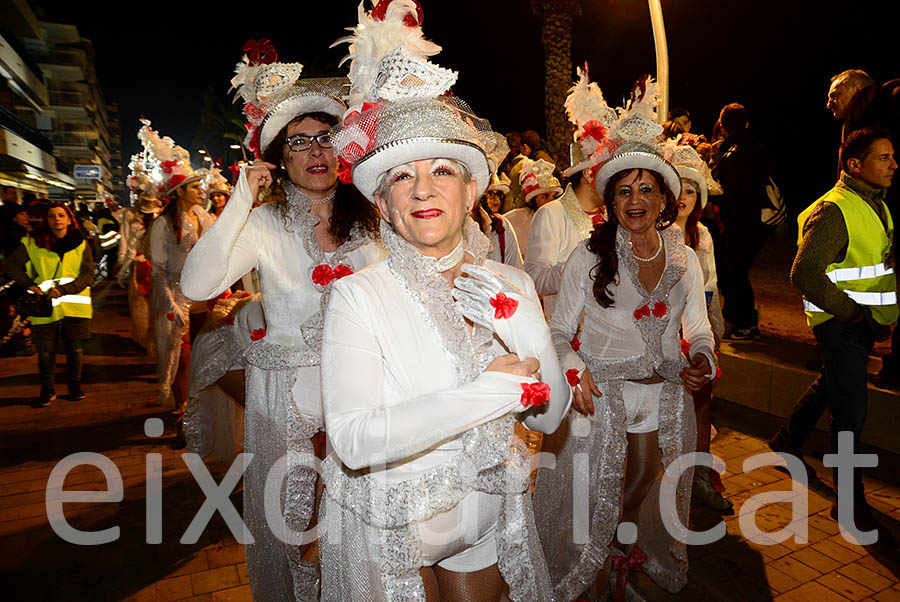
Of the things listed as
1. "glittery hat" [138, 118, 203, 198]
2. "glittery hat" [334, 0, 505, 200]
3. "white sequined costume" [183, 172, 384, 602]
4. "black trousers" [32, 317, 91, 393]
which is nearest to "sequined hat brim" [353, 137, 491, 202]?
"glittery hat" [334, 0, 505, 200]

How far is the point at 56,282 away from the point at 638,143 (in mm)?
7104

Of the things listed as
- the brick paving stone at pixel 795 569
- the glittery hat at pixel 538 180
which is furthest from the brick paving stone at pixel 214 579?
the glittery hat at pixel 538 180

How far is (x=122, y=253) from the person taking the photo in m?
8.29

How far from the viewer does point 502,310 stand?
1.80m

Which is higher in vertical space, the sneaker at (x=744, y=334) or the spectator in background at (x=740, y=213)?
the spectator in background at (x=740, y=213)

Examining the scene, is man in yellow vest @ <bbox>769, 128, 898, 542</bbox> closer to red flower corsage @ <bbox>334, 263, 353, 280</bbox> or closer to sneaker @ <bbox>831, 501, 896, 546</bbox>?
sneaker @ <bbox>831, 501, 896, 546</bbox>

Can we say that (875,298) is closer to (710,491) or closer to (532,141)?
(710,491)

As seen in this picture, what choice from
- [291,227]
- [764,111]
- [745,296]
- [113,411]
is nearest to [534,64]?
[764,111]

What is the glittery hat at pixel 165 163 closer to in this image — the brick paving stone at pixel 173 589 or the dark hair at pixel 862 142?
the brick paving stone at pixel 173 589

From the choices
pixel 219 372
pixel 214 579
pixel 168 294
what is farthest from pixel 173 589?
pixel 168 294

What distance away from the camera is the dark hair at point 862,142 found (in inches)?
155

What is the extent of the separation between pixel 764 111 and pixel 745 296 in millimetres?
13487

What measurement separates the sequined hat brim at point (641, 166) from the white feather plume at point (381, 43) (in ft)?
5.23

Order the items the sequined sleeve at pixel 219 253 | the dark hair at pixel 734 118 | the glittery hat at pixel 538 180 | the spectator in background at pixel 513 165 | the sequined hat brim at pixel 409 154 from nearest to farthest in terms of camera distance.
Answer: the sequined hat brim at pixel 409 154, the sequined sleeve at pixel 219 253, the glittery hat at pixel 538 180, the dark hair at pixel 734 118, the spectator in background at pixel 513 165
